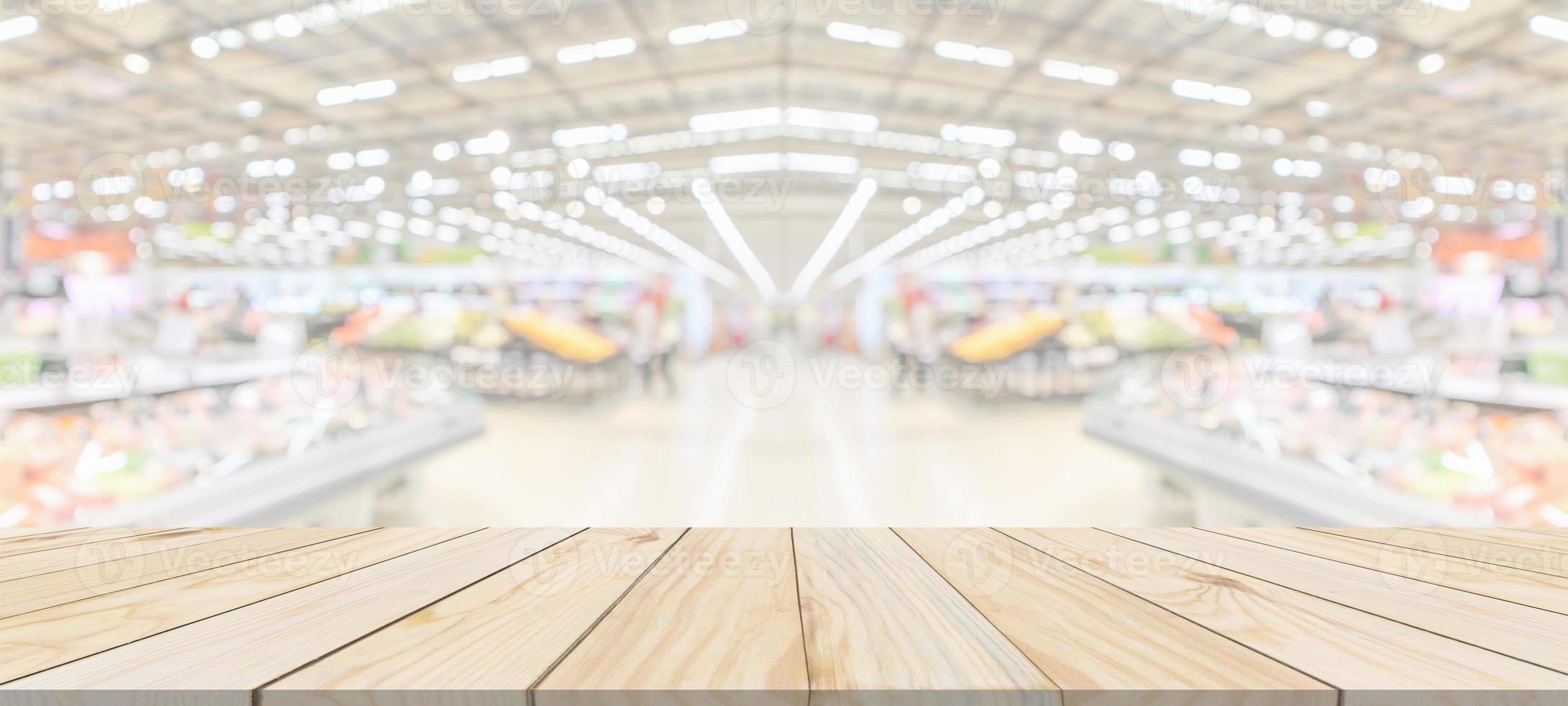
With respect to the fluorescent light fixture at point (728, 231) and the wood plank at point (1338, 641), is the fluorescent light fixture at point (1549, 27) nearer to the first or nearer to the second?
the fluorescent light fixture at point (728, 231)

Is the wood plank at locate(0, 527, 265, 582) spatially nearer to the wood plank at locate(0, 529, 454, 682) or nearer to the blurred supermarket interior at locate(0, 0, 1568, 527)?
the wood plank at locate(0, 529, 454, 682)

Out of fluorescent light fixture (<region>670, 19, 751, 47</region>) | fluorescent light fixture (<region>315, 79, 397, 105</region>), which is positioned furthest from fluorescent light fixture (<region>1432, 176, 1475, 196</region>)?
fluorescent light fixture (<region>315, 79, 397, 105</region>)

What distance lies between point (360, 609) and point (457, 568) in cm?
13

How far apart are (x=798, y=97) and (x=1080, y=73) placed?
3.71m

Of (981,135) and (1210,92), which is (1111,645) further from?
(981,135)

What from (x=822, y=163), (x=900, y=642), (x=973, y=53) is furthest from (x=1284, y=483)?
(x=822, y=163)

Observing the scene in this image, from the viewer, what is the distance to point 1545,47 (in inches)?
255

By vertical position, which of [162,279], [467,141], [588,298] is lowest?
[588,298]

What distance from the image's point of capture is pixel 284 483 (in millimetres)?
2658

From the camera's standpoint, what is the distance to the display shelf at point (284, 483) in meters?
2.21

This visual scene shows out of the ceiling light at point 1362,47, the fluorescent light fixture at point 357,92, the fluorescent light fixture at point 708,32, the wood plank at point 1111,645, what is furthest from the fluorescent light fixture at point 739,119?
the wood plank at point 1111,645

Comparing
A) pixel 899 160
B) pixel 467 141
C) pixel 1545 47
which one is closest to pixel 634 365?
pixel 467 141

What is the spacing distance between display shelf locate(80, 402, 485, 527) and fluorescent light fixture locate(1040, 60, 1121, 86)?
768 cm

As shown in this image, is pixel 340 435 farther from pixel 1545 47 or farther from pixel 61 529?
pixel 1545 47
